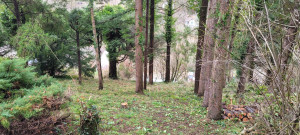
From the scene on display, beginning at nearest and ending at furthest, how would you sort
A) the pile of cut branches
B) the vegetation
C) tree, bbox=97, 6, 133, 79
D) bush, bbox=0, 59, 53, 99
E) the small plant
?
1. the vegetation
2. bush, bbox=0, 59, 53, 99
3. the small plant
4. the pile of cut branches
5. tree, bbox=97, 6, 133, 79

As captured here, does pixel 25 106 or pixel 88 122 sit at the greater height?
pixel 25 106

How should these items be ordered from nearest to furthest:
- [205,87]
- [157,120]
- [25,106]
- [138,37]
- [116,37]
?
[25,106], [157,120], [205,87], [138,37], [116,37]

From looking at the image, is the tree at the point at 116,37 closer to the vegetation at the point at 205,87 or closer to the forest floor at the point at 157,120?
the vegetation at the point at 205,87

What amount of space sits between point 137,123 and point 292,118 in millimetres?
3756

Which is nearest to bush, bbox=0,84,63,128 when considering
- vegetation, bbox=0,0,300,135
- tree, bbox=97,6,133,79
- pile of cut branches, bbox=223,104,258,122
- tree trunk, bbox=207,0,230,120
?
vegetation, bbox=0,0,300,135

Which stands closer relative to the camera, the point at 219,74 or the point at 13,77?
the point at 13,77

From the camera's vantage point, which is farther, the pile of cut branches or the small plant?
the pile of cut branches

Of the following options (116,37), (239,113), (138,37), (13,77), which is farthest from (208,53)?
(116,37)

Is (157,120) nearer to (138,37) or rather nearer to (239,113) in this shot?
(239,113)

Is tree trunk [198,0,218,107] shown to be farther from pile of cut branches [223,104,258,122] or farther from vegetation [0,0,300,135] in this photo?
pile of cut branches [223,104,258,122]

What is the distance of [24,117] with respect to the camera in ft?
10.5

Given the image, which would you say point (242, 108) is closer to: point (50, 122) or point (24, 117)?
point (50, 122)

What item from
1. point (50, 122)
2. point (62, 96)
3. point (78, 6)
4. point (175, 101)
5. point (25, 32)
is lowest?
point (175, 101)

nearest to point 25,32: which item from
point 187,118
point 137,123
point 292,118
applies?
point 137,123
